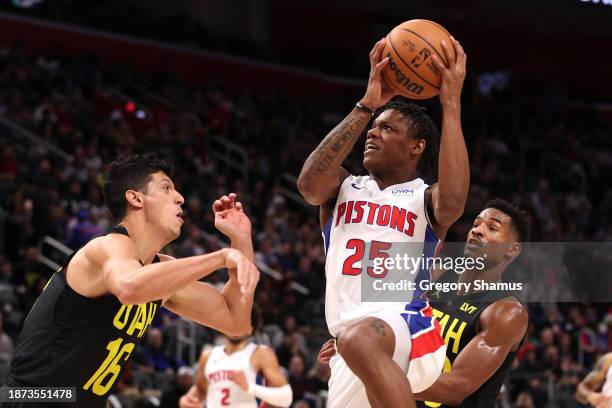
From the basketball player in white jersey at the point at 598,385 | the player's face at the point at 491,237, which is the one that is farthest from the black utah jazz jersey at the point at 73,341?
the basketball player in white jersey at the point at 598,385

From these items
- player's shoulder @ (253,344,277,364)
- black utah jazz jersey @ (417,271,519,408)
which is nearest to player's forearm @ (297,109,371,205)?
black utah jazz jersey @ (417,271,519,408)

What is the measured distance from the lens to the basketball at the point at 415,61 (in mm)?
4605

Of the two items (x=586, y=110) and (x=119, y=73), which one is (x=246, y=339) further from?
(x=586, y=110)

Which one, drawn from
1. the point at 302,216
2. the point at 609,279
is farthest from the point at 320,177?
the point at 302,216

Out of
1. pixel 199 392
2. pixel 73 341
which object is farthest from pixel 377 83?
pixel 199 392

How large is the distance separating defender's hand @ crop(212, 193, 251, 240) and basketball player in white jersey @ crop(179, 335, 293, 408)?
3.67 meters

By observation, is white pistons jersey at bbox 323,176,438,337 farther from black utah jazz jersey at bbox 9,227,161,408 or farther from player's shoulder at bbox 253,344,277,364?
player's shoulder at bbox 253,344,277,364

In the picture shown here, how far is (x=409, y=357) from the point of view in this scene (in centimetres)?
444

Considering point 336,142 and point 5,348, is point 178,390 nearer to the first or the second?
point 5,348

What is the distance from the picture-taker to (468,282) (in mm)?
5656

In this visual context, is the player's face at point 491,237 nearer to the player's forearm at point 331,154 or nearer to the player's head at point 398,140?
the player's head at point 398,140

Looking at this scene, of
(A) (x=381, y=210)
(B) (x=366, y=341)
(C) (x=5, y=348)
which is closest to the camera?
(B) (x=366, y=341)

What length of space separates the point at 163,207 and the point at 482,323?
6.04ft

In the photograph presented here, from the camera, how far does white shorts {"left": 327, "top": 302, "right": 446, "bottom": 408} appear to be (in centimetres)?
441
